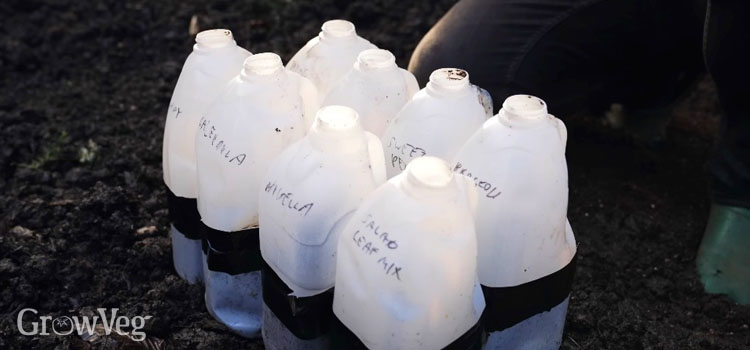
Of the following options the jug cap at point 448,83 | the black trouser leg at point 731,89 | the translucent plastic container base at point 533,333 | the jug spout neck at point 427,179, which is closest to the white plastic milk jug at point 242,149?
the jug cap at point 448,83

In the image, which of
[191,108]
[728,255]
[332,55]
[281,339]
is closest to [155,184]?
[191,108]

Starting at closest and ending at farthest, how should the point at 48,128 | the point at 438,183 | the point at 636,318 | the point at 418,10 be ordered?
the point at 438,183 → the point at 636,318 → the point at 48,128 → the point at 418,10

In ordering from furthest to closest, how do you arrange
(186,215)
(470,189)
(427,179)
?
(186,215)
(470,189)
(427,179)

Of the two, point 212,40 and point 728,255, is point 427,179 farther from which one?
point 728,255

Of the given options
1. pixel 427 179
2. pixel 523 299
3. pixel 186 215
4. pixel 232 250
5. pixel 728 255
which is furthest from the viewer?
pixel 728 255

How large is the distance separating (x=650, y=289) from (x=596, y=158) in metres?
0.51

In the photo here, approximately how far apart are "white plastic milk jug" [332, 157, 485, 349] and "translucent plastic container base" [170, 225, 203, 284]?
0.49 meters

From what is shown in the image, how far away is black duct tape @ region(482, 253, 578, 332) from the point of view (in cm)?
127

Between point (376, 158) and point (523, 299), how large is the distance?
12.6 inches

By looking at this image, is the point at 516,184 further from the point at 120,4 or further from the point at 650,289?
the point at 120,4

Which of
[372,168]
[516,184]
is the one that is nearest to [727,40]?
[516,184]

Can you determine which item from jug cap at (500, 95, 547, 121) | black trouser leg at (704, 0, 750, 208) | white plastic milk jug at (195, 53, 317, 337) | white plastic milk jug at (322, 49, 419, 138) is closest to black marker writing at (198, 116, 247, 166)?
white plastic milk jug at (195, 53, 317, 337)

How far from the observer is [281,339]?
1.35 meters

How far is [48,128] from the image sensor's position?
216 centimetres
